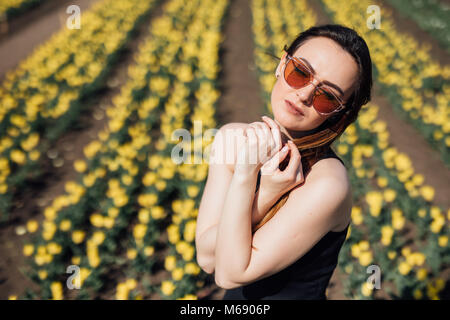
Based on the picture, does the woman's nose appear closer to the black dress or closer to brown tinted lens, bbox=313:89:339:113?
brown tinted lens, bbox=313:89:339:113

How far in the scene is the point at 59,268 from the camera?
2.52 meters

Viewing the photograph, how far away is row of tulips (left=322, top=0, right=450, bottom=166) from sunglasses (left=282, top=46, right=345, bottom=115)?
2.83 m

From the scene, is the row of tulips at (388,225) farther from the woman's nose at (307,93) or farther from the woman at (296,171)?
the woman's nose at (307,93)

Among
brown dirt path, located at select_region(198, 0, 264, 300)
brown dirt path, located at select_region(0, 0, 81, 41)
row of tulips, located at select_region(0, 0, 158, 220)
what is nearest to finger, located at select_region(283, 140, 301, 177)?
brown dirt path, located at select_region(198, 0, 264, 300)

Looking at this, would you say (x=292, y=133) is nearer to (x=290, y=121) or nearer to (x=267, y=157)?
(x=290, y=121)

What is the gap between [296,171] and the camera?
3.12ft

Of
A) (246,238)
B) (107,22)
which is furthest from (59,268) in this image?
(107,22)

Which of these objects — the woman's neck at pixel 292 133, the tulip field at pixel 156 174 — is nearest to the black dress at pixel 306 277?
the woman's neck at pixel 292 133

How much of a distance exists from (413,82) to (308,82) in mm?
5670

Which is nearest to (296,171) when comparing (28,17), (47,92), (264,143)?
(264,143)

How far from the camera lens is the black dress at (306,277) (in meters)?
1.13

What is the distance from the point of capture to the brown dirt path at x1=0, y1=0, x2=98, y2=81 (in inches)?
259
